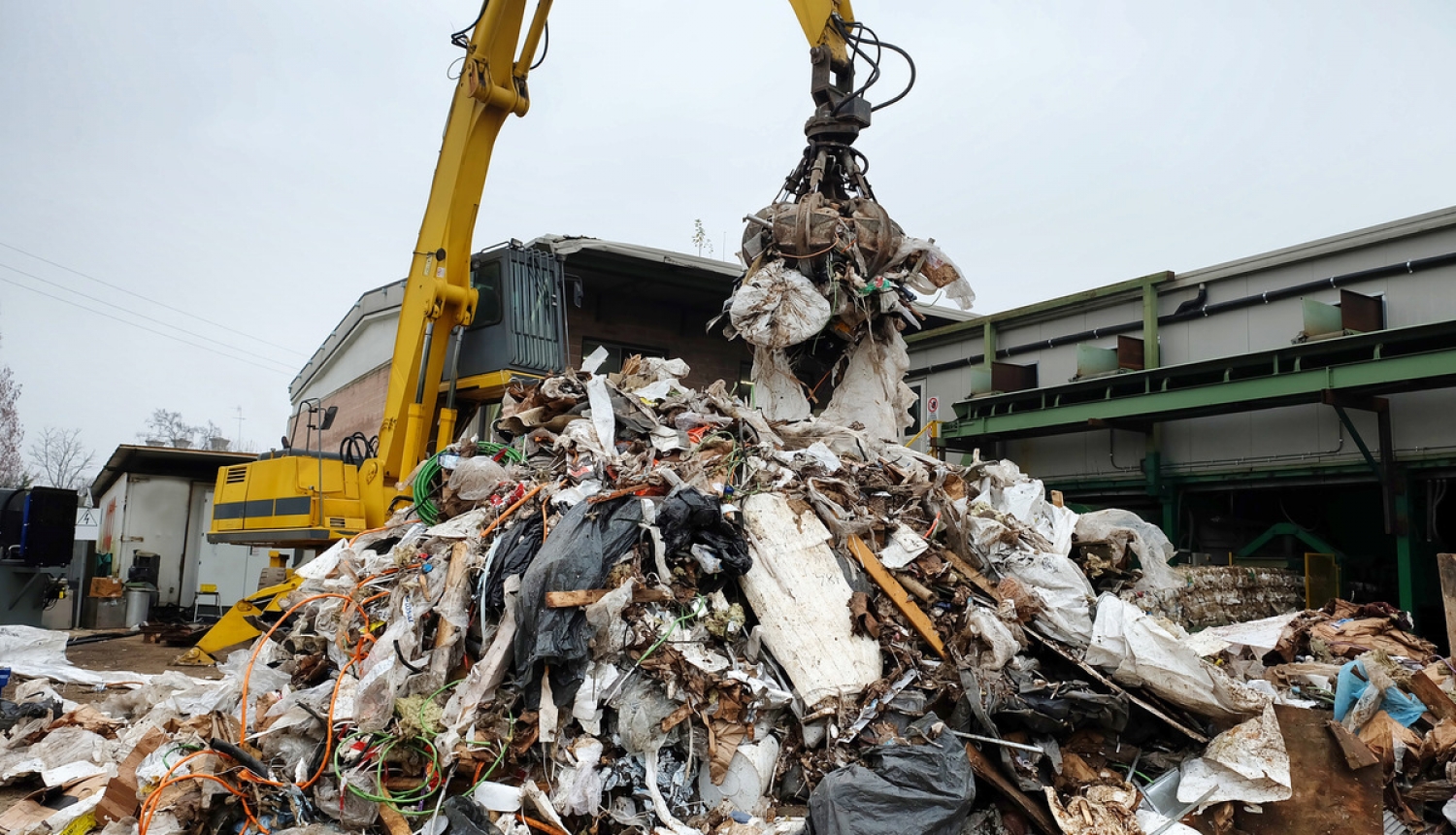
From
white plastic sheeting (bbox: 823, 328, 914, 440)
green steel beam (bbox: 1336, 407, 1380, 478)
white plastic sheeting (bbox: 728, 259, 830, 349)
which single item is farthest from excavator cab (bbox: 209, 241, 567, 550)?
green steel beam (bbox: 1336, 407, 1380, 478)

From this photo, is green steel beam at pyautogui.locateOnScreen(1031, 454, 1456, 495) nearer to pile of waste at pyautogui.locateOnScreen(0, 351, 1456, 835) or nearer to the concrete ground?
pile of waste at pyautogui.locateOnScreen(0, 351, 1456, 835)

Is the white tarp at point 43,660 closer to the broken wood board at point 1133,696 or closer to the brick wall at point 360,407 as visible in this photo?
the brick wall at point 360,407

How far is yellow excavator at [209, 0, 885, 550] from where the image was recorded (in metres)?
6.90

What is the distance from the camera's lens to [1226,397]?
832cm

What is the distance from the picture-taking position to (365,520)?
22.8 ft

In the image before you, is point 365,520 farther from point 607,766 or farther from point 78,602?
point 78,602

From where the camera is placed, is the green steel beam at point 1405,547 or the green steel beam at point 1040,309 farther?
the green steel beam at point 1040,309

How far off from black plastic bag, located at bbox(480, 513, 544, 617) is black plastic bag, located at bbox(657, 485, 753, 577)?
663 mm

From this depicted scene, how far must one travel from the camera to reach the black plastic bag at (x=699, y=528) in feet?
14.6

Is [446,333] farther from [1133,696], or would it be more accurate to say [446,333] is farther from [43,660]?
[1133,696]

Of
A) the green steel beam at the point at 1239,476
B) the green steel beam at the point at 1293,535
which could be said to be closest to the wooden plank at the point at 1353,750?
the green steel beam at the point at 1239,476

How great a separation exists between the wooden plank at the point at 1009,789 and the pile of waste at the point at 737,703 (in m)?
0.02

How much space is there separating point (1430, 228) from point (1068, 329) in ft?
12.4

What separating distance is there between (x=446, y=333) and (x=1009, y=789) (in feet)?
16.6
